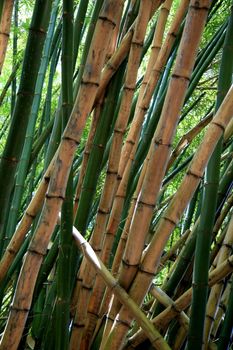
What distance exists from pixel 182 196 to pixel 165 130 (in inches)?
4.6

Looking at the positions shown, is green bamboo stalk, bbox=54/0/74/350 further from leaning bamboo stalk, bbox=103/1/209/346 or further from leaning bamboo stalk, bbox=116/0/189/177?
leaning bamboo stalk, bbox=116/0/189/177

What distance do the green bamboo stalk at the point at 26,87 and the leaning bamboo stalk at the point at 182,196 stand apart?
26 cm

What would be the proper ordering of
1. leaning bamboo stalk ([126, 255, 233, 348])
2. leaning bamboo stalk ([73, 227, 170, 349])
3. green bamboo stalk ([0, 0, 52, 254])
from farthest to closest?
1. leaning bamboo stalk ([126, 255, 233, 348])
2. leaning bamboo stalk ([73, 227, 170, 349])
3. green bamboo stalk ([0, 0, 52, 254])

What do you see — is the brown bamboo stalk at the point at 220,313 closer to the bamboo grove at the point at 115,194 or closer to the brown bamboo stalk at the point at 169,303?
the bamboo grove at the point at 115,194

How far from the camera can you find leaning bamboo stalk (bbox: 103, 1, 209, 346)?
87 centimetres

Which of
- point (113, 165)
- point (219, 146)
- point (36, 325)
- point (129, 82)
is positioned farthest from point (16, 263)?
point (219, 146)

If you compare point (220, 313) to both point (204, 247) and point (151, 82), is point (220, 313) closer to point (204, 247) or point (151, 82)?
point (204, 247)

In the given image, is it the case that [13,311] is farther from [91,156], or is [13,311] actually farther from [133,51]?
[133,51]

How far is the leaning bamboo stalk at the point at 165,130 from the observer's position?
0.87m

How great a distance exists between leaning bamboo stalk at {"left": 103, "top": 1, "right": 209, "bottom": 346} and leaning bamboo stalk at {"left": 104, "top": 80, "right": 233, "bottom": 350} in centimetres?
2

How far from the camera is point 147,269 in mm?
942

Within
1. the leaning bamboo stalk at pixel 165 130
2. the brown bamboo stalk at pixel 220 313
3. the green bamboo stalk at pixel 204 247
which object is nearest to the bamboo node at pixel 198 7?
the leaning bamboo stalk at pixel 165 130

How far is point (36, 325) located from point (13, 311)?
0.38 meters

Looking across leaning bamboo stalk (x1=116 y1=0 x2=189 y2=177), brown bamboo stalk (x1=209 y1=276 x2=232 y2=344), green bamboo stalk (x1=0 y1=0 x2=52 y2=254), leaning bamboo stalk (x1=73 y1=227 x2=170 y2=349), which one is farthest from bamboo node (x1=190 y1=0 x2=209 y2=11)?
brown bamboo stalk (x1=209 y1=276 x2=232 y2=344)
